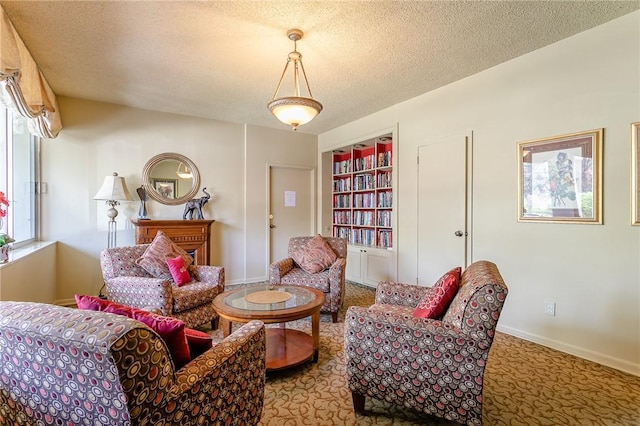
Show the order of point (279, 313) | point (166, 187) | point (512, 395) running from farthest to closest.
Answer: point (166, 187) → point (279, 313) → point (512, 395)

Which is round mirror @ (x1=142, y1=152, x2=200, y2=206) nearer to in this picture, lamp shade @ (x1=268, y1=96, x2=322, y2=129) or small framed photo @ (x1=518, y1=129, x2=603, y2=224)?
lamp shade @ (x1=268, y1=96, x2=322, y2=129)

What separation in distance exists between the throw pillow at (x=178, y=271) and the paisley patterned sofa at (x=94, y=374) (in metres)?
1.93

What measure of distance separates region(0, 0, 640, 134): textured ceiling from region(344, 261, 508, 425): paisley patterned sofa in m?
1.87

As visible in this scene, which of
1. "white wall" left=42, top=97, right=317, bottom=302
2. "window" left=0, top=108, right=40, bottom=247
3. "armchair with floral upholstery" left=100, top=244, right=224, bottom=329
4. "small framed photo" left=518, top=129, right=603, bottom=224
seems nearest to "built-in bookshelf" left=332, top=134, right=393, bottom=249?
"white wall" left=42, top=97, right=317, bottom=302

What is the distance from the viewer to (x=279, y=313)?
215 centimetres

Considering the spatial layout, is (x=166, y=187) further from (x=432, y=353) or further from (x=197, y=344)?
(x=432, y=353)

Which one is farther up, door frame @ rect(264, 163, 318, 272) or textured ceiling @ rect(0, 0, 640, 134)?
textured ceiling @ rect(0, 0, 640, 134)

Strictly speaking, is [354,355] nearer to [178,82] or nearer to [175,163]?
[178,82]

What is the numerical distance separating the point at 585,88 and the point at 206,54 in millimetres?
3159

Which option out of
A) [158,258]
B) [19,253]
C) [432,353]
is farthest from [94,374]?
[19,253]

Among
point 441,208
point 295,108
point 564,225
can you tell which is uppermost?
point 295,108

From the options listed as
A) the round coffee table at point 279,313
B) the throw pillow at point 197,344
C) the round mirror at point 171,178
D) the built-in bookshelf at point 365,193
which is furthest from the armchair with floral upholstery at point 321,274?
the throw pillow at point 197,344

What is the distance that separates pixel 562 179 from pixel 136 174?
479 cm

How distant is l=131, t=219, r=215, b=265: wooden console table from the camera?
158 inches
